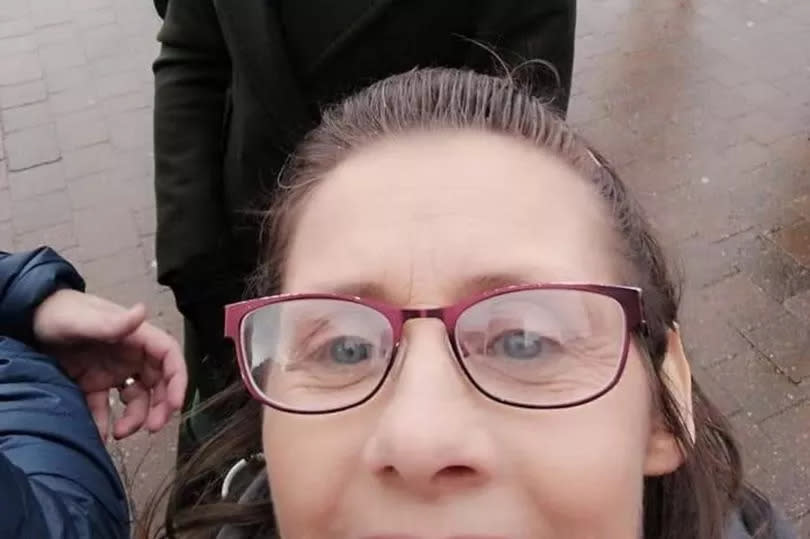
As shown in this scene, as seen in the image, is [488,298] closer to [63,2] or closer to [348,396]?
[348,396]

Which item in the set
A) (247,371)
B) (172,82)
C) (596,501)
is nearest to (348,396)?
(247,371)

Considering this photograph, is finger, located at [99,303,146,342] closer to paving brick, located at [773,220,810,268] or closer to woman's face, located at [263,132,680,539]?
woman's face, located at [263,132,680,539]

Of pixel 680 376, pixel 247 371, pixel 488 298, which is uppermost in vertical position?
pixel 488 298

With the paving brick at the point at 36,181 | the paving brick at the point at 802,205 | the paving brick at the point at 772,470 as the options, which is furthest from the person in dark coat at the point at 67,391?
the paving brick at the point at 802,205

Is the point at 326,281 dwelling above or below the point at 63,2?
above

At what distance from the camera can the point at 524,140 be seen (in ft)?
4.51

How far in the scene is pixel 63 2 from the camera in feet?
18.5

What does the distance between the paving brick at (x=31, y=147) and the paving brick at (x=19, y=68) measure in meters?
0.53

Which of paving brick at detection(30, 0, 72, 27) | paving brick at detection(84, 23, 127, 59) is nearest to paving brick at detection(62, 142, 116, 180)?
paving brick at detection(84, 23, 127, 59)

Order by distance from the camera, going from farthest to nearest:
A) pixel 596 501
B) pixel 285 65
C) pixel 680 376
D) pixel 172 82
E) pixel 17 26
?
pixel 17 26
pixel 172 82
pixel 285 65
pixel 680 376
pixel 596 501

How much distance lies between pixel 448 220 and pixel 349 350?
0.64 ft

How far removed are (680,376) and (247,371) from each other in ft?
1.95

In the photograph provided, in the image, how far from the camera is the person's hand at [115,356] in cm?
139

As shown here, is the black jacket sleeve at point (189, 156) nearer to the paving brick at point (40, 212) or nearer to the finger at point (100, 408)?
the finger at point (100, 408)
